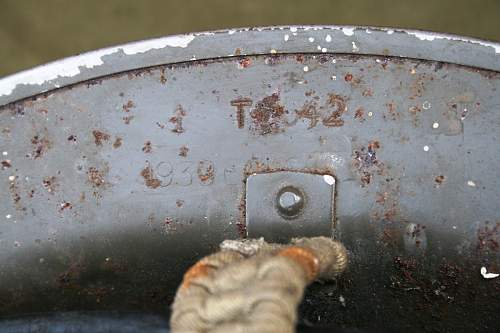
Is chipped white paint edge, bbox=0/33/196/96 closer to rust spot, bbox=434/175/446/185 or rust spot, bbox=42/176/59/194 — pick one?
rust spot, bbox=42/176/59/194

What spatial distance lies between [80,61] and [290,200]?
0.24 metres

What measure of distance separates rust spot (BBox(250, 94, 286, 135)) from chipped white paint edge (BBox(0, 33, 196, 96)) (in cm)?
9

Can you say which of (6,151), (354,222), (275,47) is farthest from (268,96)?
(6,151)

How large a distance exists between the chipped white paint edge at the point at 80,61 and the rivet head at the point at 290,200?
172 millimetres

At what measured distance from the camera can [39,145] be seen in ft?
2.06

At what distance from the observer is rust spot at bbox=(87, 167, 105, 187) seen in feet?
2.08

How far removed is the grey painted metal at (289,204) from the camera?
64cm

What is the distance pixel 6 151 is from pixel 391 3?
2.93 ft

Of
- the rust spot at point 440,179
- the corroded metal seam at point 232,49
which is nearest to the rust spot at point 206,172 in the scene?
the corroded metal seam at point 232,49

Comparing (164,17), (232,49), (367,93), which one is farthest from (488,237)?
(164,17)

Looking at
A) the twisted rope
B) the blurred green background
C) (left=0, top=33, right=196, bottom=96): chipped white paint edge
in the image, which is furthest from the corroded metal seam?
the blurred green background

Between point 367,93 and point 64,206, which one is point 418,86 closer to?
point 367,93

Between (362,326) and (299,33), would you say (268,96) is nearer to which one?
(299,33)

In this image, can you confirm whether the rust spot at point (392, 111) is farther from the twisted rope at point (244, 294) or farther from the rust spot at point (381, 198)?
the twisted rope at point (244, 294)
